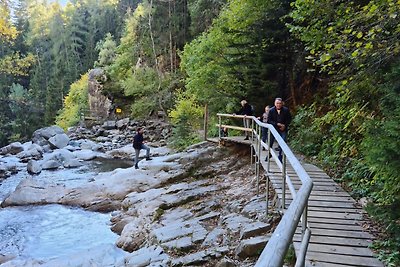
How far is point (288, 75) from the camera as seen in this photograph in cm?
1349

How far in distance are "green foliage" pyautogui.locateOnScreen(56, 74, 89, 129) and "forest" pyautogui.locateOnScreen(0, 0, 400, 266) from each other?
9.0 inches

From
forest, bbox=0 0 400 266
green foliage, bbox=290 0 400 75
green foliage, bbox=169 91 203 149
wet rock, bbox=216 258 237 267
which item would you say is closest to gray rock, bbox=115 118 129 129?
forest, bbox=0 0 400 266

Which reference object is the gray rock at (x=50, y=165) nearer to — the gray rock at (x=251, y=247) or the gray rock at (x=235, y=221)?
the gray rock at (x=235, y=221)

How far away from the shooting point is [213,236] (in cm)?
661

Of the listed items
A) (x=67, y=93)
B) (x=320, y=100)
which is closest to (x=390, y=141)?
(x=320, y=100)

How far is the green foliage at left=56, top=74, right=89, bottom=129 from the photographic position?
39094mm

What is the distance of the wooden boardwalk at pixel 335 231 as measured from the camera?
3842 millimetres

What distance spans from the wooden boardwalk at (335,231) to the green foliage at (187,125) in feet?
37.4

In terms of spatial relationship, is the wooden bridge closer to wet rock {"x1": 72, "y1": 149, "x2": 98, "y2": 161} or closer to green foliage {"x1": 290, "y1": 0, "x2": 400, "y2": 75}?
green foliage {"x1": 290, "y1": 0, "x2": 400, "y2": 75}

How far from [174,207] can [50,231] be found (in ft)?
12.3

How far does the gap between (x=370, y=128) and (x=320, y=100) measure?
7.45m

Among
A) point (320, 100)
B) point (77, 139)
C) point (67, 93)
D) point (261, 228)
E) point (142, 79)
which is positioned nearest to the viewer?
point (261, 228)

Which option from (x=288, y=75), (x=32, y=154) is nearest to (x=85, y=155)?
(x=32, y=154)

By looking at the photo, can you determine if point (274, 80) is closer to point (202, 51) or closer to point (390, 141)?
point (202, 51)
